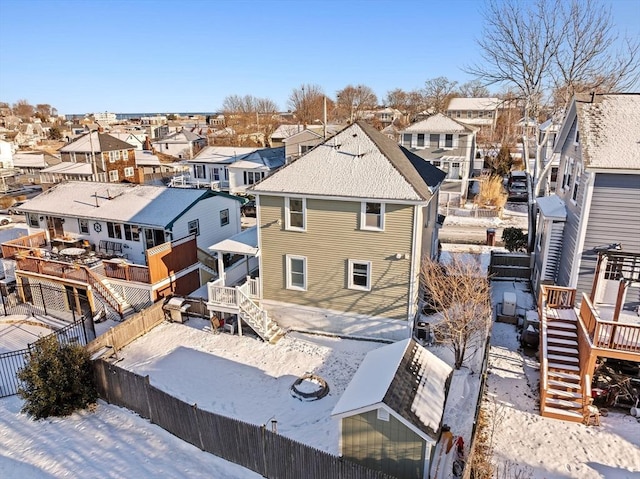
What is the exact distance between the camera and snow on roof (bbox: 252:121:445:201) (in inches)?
625

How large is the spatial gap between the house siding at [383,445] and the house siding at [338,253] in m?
7.35

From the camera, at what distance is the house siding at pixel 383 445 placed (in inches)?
381

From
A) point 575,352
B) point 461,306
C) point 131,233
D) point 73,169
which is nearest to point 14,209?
point 131,233

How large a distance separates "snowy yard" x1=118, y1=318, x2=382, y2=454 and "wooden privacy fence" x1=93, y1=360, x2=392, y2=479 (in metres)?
1.48

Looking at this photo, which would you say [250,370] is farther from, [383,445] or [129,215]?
[129,215]

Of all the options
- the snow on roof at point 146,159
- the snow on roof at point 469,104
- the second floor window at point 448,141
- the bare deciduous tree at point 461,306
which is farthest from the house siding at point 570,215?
the snow on roof at point 469,104

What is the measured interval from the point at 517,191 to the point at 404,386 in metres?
40.0

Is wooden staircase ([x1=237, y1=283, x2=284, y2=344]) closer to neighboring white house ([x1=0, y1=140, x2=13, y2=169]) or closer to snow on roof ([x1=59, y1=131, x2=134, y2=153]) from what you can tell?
snow on roof ([x1=59, y1=131, x2=134, y2=153])

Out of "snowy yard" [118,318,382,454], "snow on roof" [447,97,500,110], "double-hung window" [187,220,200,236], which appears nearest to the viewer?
"snowy yard" [118,318,382,454]

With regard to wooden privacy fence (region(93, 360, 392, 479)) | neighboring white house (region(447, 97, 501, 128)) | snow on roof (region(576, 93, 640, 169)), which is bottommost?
wooden privacy fence (region(93, 360, 392, 479))

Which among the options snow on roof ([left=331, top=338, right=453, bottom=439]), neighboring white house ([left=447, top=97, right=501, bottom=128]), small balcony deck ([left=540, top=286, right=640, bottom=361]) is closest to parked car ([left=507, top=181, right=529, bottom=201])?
small balcony deck ([left=540, top=286, right=640, bottom=361])

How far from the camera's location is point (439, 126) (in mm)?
42219

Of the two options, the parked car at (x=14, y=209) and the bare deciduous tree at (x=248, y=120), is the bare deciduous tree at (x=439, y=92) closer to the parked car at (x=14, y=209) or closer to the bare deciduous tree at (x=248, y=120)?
the bare deciduous tree at (x=248, y=120)

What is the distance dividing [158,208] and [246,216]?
1710 cm
